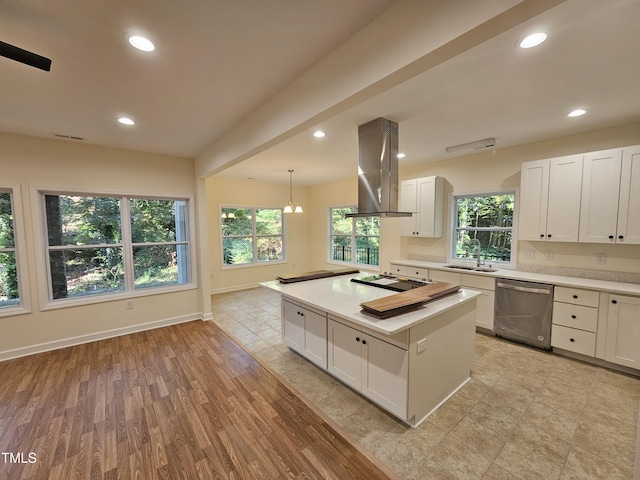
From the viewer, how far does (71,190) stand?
3396mm

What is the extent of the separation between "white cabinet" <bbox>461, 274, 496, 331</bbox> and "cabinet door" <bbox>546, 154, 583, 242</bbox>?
0.89 meters

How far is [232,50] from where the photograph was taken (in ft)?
5.45

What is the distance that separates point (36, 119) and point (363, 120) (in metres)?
3.36

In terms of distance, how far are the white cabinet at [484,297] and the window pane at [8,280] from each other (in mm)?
5930

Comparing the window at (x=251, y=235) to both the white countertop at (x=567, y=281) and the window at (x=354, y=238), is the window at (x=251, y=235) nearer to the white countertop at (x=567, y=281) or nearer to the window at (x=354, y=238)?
the window at (x=354, y=238)

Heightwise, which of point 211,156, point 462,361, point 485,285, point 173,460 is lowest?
point 173,460

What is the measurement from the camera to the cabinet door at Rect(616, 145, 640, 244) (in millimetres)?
2689

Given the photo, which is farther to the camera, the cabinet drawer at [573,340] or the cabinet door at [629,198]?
the cabinet drawer at [573,340]

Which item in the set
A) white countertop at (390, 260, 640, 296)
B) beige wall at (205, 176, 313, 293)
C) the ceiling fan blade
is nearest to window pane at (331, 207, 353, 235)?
beige wall at (205, 176, 313, 293)

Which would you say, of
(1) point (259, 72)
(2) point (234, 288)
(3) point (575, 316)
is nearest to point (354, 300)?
(1) point (259, 72)

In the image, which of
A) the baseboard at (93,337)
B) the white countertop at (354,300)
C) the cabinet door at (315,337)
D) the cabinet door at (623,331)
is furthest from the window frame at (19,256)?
the cabinet door at (623,331)

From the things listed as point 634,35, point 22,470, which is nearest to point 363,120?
point 634,35

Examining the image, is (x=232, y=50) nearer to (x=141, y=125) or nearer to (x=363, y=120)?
(x=363, y=120)

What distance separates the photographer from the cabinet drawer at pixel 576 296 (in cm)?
278
